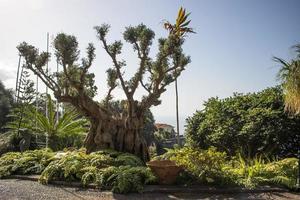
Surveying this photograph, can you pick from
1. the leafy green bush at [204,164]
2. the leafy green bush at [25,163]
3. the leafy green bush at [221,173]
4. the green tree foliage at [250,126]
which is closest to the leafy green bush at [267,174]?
the leafy green bush at [221,173]

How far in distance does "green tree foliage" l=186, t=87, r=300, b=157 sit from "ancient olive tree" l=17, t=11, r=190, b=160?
2.24 m

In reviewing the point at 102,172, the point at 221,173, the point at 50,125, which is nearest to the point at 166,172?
the point at 221,173

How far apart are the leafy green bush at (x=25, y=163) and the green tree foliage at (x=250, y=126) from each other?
578cm

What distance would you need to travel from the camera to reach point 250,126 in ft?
36.4

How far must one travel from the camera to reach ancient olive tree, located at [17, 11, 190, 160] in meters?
10.9

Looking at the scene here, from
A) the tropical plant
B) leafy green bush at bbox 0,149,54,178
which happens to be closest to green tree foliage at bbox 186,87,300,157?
leafy green bush at bbox 0,149,54,178

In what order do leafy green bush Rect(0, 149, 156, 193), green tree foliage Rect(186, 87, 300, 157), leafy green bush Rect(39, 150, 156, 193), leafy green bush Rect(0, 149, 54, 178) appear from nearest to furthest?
1. leafy green bush Rect(39, 150, 156, 193)
2. leafy green bush Rect(0, 149, 156, 193)
3. leafy green bush Rect(0, 149, 54, 178)
4. green tree foliage Rect(186, 87, 300, 157)

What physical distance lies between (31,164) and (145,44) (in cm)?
512

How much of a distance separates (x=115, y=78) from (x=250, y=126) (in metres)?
5.08

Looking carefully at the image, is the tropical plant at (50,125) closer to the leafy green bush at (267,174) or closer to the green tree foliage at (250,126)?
the green tree foliage at (250,126)

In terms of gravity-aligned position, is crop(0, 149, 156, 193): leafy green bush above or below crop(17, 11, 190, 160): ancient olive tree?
below

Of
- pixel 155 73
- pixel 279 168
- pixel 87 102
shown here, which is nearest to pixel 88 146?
pixel 87 102

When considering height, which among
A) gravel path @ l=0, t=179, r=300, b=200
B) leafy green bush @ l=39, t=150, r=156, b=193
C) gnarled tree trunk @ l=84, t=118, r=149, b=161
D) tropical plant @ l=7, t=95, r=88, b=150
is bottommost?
gravel path @ l=0, t=179, r=300, b=200

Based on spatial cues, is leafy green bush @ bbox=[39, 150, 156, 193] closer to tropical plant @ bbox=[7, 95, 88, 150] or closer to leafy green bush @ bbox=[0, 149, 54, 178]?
leafy green bush @ bbox=[0, 149, 54, 178]
